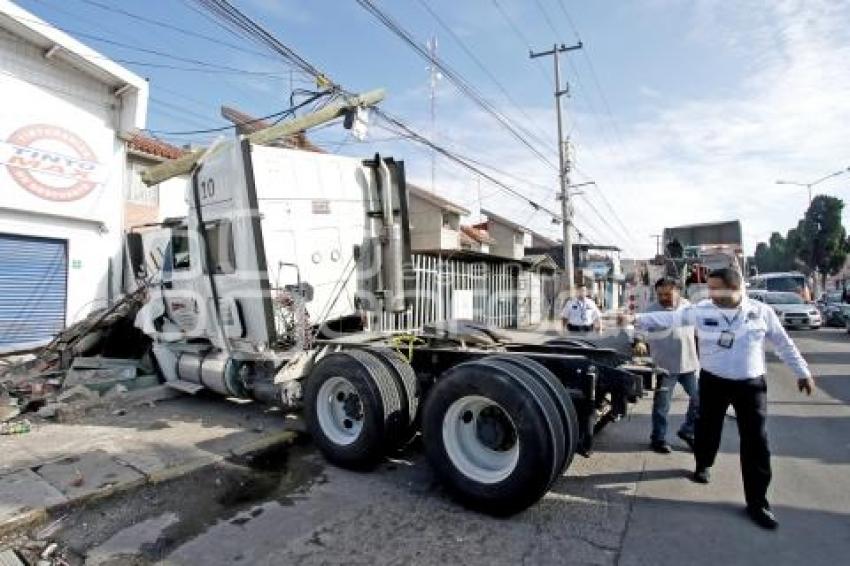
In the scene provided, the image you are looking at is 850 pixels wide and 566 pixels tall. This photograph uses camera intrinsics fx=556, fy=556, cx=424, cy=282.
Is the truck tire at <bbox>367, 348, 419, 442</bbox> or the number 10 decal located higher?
the number 10 decal

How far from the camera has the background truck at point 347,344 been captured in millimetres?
4098

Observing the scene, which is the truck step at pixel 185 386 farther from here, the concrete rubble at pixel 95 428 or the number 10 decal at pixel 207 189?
the number 10 decal at pixel 207 189

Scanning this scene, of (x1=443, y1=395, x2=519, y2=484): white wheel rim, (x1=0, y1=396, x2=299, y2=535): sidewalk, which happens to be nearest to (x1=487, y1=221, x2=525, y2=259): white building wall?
(x1=0, y1=396, x2=299, y2=535): sidewalk

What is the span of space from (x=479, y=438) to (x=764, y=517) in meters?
2.01

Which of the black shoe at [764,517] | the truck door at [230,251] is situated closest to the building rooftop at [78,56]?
the truck door at [230,251]

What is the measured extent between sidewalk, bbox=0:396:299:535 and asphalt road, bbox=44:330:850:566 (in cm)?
25

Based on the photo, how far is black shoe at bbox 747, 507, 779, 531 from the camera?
3.78m

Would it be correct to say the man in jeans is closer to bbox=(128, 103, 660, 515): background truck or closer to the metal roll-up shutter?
bbox=(128, 103, 660, 515): background truck

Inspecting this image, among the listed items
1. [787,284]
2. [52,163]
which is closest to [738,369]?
[52,163]

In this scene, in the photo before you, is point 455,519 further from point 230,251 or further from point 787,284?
point 787,284

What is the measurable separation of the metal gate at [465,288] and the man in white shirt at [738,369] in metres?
9.97

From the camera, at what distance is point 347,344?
5945 millimetres

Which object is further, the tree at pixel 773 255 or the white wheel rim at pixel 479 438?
the tree at pixel 773 255

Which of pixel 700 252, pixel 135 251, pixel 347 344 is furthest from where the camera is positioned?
pixel 700 252
